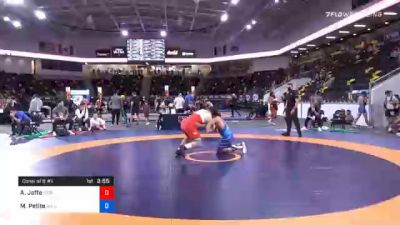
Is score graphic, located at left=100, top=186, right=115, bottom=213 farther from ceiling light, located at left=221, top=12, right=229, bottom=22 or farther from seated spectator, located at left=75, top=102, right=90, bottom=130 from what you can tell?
ceiling light, located at left=221, top=12, right=229, bottom=22

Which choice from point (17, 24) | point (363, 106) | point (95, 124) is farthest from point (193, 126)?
point (17, 24)

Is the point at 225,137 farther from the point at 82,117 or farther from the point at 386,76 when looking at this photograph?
the point at 386,76

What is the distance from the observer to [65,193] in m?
2.38

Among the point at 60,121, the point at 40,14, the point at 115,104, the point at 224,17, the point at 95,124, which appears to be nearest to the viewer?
the point at 60,121

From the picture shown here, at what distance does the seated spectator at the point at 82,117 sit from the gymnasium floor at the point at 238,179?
3388mm

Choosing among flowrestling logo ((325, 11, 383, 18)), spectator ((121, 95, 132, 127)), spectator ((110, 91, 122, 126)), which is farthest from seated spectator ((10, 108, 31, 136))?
flowrestling logo ((325, 11, 383, 18))

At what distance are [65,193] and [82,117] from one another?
33.6 ft

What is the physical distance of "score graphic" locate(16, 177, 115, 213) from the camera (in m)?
2.38

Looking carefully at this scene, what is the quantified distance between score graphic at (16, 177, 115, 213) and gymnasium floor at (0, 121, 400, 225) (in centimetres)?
20

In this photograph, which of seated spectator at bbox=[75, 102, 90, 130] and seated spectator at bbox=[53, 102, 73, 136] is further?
seated spectator at bbox=[75, 102, 90, 130]

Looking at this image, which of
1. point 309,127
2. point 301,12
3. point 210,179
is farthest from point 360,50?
point 210,179

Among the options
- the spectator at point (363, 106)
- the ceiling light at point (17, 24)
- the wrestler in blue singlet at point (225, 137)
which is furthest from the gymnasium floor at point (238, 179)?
the ceiling light at point (17, 24)

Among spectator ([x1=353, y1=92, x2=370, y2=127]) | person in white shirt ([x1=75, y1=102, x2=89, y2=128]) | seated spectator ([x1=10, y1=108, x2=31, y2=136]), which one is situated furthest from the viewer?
spectator ([x1=353, y1=92, x2=370, y2=127])

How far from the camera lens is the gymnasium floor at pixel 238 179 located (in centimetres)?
330
